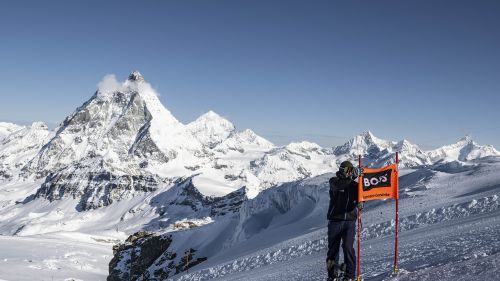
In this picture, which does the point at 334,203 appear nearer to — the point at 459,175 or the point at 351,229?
the point at 351,229

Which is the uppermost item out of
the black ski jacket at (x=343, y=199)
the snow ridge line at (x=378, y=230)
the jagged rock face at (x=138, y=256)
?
the black ski jacket at (x=343, y=199)

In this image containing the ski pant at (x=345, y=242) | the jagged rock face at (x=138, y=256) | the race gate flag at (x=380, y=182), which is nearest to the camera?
the ski pant at (x=345, y=242)

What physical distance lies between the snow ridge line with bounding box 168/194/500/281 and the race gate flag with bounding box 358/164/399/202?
32.2 feet

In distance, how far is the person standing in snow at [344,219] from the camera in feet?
32.7

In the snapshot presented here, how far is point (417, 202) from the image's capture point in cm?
2577

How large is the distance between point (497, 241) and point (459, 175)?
877 inches

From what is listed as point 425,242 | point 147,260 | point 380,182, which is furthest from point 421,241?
point 147,260

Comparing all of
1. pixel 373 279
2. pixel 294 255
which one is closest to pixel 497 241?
pixel 373 279

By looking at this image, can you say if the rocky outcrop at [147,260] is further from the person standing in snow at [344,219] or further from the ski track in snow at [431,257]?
the person standing in snow at [344,219]

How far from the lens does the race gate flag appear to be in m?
10.5

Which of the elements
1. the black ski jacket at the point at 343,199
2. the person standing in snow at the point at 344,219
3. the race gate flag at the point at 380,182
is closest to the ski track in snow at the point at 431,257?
the person standing in snow at the point at 344,219

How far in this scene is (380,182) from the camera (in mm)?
10844

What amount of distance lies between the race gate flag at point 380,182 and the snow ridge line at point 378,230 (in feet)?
32.2

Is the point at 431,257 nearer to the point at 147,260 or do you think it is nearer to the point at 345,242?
the point at 345,242
